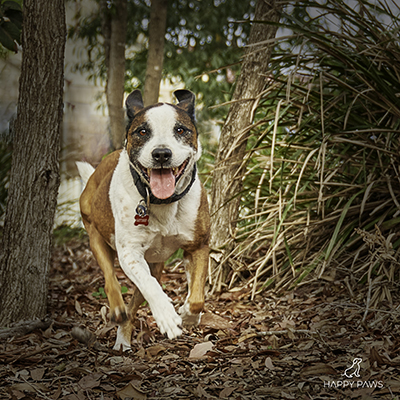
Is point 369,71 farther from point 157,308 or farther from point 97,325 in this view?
A: point 97,325

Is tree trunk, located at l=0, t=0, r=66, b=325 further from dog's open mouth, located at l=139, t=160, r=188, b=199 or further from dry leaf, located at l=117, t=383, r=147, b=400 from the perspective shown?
dry leaf, located at l=117, t=383, r=147, b=400

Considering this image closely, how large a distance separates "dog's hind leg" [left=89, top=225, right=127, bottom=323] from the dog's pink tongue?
918mm

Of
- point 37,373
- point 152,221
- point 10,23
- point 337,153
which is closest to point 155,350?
point 37,373

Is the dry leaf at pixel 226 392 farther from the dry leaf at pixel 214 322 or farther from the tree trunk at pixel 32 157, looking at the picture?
the tree trunk at pixel 32 157

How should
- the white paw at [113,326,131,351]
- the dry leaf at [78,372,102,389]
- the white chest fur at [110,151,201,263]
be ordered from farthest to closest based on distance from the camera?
the white paw at [113,326,131,351]
the white chest fur at [110,151,201,263]
the dry leaf at [78,372,102,389]

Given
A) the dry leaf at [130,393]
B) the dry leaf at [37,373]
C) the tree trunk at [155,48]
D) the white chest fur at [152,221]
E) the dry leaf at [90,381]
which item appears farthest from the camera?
the tree trunk at [155,48]

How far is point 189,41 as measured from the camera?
669 centimetres

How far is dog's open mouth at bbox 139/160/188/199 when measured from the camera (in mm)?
2401

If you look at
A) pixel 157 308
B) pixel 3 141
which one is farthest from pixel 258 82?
pixel 3 141

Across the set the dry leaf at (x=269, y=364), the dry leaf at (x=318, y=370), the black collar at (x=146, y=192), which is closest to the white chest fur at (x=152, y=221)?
the black collar at (x=146, y=192)

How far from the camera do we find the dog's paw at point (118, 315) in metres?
2.95

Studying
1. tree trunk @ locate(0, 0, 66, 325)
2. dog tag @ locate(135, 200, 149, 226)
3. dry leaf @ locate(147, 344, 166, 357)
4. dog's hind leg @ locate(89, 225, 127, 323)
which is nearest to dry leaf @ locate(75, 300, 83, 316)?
tree trunk @ locate(0, 0, 66, 325)

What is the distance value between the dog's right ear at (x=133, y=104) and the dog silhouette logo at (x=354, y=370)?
168 cm

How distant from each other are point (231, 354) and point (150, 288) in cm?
62
